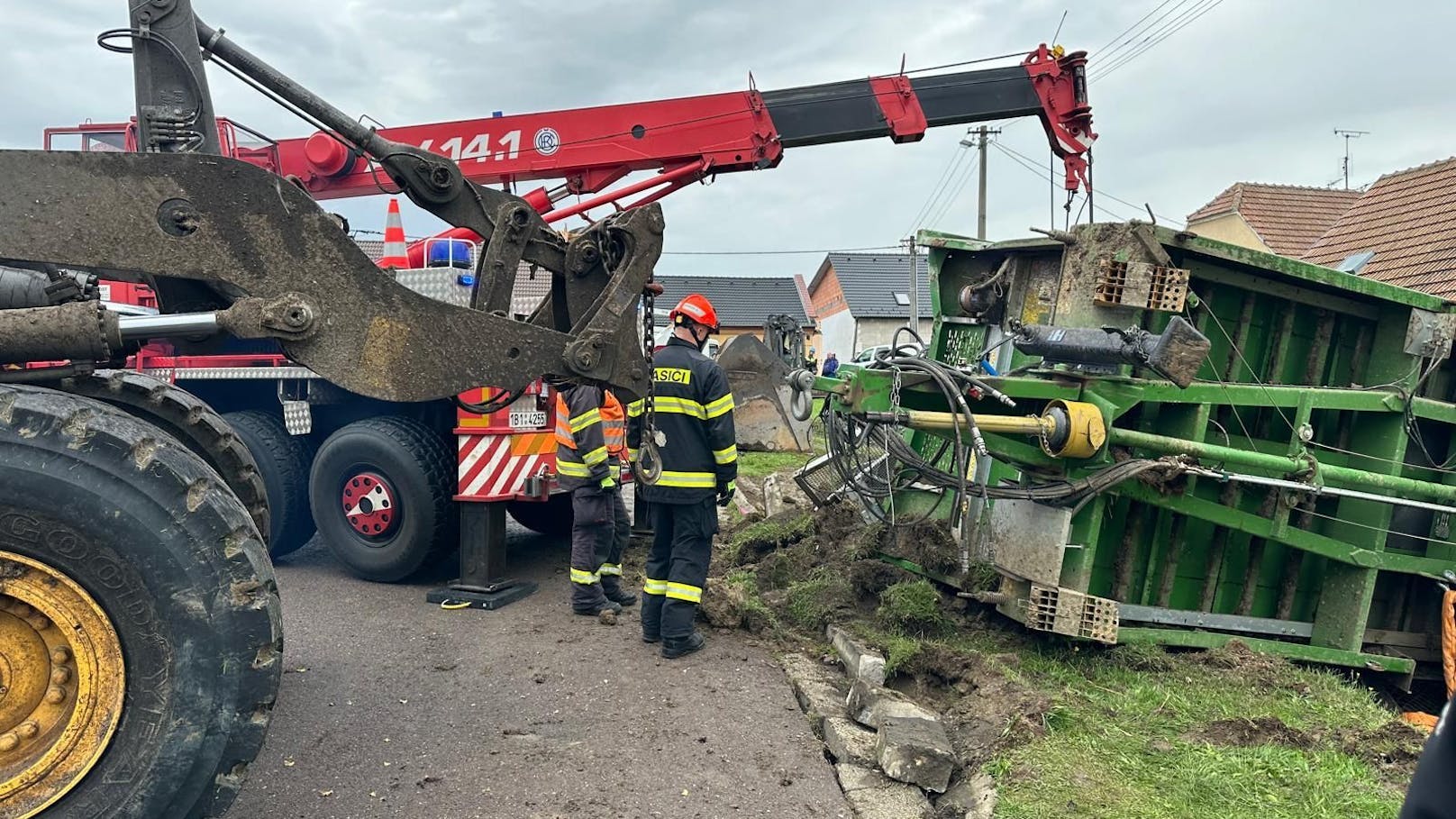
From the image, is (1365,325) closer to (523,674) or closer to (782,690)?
(782,690)

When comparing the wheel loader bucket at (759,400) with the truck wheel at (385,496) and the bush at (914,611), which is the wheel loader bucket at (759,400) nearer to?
the truck wheel at (385,496)

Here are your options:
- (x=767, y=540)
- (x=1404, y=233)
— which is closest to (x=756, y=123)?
(x=767, y=540)

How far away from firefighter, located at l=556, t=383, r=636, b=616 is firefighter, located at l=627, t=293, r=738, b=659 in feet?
1.92

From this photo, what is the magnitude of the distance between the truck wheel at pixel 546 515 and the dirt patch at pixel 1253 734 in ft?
16.1

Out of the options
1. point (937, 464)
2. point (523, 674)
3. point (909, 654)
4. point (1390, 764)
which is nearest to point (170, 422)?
point (523, 674)

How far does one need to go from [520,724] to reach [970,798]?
6.04ft

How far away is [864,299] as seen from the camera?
43.6 m

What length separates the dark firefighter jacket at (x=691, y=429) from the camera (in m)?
5.04

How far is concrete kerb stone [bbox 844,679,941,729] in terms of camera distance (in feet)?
12.3

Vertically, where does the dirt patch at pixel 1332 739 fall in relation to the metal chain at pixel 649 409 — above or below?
below

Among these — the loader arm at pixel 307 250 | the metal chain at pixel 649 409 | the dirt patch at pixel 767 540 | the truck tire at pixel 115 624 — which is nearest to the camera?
the truck tire at pixel 115 624

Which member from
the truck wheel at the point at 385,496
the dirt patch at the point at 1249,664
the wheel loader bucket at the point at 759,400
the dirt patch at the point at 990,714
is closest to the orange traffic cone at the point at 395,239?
the truck wheel at the point at 385,496

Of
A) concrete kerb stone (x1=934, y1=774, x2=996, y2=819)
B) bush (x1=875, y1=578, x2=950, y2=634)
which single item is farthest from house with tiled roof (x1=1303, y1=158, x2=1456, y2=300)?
concrete kerb stone (x1=934, y1=774, x2=996, y2=819)

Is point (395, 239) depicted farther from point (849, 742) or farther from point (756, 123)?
point (849, 742)
